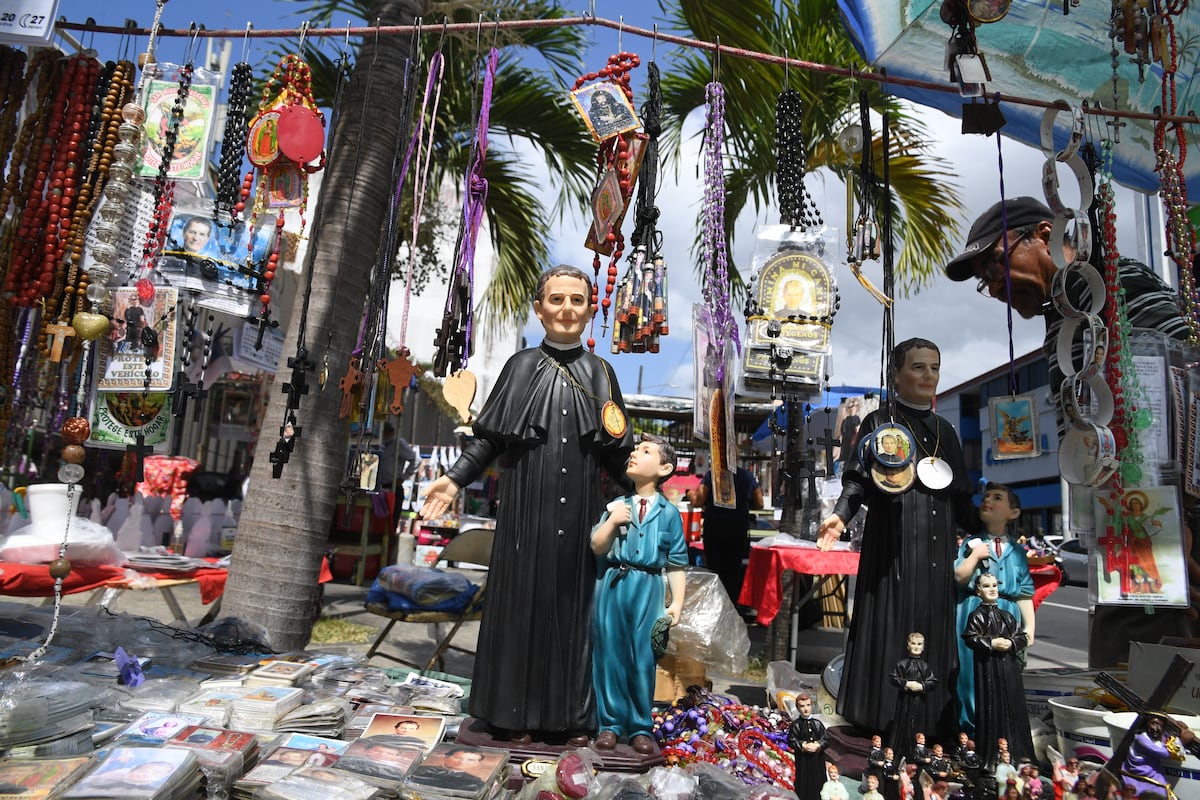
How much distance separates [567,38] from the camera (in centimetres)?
729

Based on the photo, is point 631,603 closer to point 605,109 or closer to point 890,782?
point 890,782

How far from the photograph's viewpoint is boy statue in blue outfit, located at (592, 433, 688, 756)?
302 centimetres

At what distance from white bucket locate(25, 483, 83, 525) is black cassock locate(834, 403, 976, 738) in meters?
3.76

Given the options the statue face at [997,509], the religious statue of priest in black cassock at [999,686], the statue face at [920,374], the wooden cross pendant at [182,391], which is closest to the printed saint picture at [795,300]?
the statue face at [920,374]

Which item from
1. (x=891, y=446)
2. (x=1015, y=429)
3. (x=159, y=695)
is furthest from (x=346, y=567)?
(x=1015, y=429)

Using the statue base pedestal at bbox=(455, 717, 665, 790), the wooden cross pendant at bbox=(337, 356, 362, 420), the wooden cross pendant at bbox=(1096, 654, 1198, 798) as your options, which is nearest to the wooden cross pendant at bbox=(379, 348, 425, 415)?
the wooden cross pendant at bbox=(337, 356, 362, 420)

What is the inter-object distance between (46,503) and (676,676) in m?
3.38

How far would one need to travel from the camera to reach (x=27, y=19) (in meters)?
3.32

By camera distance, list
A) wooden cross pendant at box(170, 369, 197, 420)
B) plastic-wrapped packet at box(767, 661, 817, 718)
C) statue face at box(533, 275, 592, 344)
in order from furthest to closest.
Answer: plastic-wrapped packet at box(767, 661, 817, 718) < wooden cross pendant at box(170, 369, 197, 420) < statue face at box(533, 275, 592, 344)

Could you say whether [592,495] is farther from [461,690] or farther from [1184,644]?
[1184,644]

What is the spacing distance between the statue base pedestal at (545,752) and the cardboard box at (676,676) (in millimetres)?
1328

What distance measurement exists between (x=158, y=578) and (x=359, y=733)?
6.23ft

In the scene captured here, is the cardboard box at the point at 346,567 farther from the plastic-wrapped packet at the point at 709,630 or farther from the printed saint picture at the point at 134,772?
the printed saint picture at the point at 134,772

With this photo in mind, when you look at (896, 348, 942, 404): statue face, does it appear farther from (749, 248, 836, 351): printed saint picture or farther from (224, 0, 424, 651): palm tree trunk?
(224, 0, 424, 651): palm tree trunk
